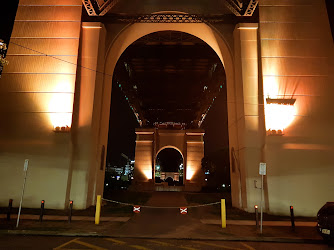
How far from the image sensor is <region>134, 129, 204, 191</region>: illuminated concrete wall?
36.2 metres

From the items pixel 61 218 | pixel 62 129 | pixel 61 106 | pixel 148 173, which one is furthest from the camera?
pixel 148 173

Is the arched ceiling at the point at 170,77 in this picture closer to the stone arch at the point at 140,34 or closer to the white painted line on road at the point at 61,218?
the stone arch at the point at 140,34

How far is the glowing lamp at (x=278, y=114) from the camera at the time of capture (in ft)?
39.9

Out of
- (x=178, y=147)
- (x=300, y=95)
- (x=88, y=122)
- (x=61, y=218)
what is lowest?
(x=61, y=218)

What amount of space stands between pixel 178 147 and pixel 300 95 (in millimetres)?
28358

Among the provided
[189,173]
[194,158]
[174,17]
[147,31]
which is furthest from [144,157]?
[174,17]

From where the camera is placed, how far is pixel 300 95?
1255 centimetres

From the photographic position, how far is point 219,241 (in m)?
7.30

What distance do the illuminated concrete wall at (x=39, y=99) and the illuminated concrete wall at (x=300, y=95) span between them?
33.7ft

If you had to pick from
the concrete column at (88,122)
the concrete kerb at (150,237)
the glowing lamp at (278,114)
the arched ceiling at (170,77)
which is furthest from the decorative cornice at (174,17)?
the concrete kerb at (150,237)

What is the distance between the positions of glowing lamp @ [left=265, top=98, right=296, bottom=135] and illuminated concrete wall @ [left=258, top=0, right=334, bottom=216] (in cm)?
26

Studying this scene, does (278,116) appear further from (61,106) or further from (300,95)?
(61,106)

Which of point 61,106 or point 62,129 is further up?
point 61,106

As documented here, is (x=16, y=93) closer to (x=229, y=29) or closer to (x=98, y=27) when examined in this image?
(x=98, y=27)
